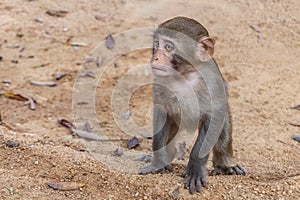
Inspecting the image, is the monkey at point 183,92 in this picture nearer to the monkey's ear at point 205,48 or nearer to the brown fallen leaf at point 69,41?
the monkey's ear at point 205,48

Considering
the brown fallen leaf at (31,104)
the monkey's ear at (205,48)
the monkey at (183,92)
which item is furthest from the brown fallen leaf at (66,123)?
the monkey's ear at (205,48)

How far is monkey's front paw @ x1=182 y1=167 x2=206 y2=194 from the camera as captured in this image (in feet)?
14.4

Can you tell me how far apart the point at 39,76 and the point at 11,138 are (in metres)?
2.17

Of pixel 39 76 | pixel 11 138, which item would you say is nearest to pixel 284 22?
pixel 39 76

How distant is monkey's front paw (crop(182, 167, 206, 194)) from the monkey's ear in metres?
0.88

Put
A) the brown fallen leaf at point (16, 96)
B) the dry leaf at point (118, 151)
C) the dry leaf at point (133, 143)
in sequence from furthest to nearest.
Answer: the brown fallen leaf at point (16, 96) < the dry leaf at point (133, 143) < the dry leaf at point (118, 151)

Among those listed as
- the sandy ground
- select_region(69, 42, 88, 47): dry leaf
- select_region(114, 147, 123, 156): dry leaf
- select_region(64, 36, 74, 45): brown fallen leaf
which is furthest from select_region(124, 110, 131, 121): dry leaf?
select_region(64, 36, 74, 45): brown fallen leaf

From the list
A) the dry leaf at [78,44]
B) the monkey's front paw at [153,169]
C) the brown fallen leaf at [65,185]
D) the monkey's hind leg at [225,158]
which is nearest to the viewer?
the brown fallen leaf at [65,185]

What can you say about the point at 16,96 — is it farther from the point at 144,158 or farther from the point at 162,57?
the point at 162,57

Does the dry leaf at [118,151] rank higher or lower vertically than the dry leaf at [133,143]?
higher

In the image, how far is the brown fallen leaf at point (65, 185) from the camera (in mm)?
4293

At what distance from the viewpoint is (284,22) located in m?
8.32

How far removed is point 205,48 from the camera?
15.2 feet

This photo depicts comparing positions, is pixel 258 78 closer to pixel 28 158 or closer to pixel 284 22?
pixel 284 22
